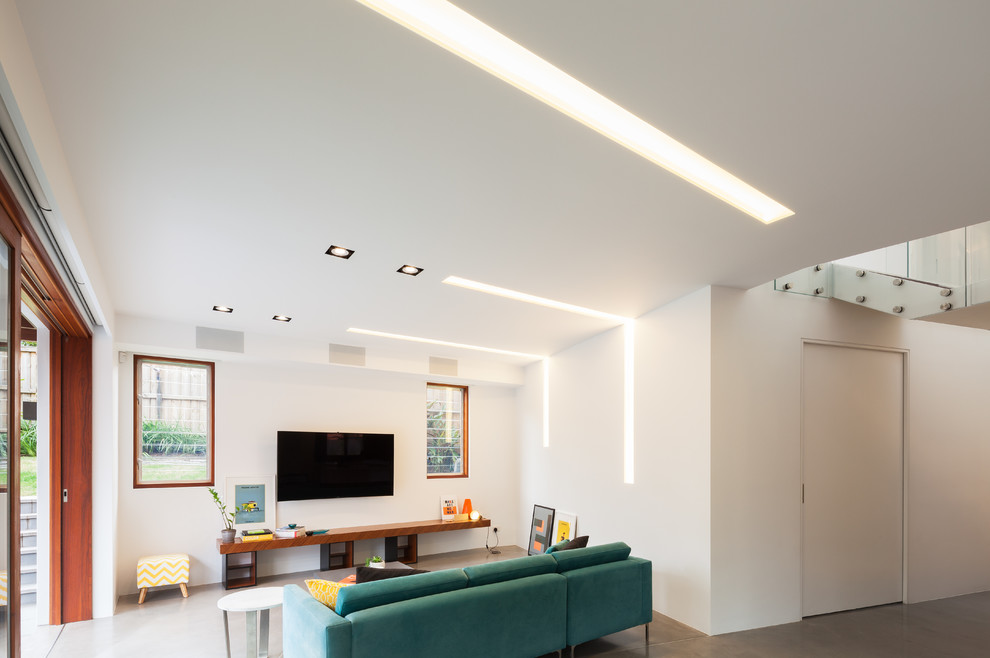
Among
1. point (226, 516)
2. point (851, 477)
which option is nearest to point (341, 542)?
point (226, 516)

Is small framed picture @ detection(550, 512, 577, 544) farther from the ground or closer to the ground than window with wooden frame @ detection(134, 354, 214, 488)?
closer to the ground

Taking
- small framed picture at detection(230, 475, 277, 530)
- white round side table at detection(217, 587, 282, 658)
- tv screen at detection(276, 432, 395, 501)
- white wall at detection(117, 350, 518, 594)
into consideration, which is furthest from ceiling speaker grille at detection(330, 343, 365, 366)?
white round side table at detection(217, 587, 282, 658)

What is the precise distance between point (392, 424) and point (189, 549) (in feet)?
8.66

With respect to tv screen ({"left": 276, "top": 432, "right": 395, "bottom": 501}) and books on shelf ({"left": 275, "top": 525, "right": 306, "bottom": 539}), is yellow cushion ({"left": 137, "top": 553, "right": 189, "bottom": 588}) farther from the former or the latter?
tv screen ({"left": 276, "top": 432, "right": 395, "bottom": 501})

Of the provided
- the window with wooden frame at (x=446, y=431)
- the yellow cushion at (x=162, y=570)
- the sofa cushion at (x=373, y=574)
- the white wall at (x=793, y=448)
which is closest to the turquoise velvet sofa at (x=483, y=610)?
the sofa cushion at (x=373, y=574)

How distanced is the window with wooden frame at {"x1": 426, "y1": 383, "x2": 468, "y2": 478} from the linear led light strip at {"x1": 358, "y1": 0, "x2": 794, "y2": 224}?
5456mm

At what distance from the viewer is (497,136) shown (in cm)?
293

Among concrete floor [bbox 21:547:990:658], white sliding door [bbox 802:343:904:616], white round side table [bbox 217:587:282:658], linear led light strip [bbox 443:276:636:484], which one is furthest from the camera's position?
linear led light strip [bbox 443:276:636:484]

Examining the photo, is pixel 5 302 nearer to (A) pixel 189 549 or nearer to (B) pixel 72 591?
(B) pixel 72 591

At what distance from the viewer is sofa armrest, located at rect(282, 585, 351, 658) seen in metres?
3.25

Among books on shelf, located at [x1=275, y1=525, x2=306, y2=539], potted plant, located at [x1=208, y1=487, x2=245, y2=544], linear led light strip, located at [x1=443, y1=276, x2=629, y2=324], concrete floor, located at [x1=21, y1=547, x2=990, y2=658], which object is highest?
linear led light strip, located at [x1=443, y1=276, x2=629, y2=324]

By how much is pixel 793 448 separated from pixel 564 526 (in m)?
2.76

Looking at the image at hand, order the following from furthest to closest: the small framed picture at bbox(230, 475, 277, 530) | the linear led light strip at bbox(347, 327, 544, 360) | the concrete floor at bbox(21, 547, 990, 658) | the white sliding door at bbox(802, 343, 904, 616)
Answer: the small framed picture at bbox(230, 475, 277, 530) < the linear led light strip at bbox(347, 327, 544, 360) < the white sliding door at bbox(802, 343, 904, 616) < the concrete floor at bbox(21, 547, 990, 658)

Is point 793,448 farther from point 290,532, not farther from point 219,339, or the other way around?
point 219,339
